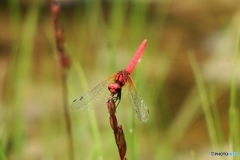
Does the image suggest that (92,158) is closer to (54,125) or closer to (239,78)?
(54,125)

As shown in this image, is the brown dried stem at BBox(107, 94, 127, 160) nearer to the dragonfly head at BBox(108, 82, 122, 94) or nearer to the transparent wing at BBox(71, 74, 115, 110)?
the dragonfly head at BBox(108, 82, 122, 94)

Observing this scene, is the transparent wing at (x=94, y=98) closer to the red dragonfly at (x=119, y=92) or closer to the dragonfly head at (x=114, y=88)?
the red dragonfly at (x=119, y=92)

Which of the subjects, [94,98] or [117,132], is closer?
[117,132]

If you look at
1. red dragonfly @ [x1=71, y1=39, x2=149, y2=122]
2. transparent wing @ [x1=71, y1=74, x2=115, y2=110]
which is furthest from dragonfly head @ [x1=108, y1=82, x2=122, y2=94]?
transparent wing @ [x1=71, y1=74, x2=115, y2=110]

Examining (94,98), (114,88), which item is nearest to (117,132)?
Answer: (114,88)

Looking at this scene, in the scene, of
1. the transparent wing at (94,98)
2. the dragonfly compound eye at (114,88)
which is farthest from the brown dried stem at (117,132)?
the transparent wing at (94,98)

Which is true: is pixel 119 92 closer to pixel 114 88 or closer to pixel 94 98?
pixel 114 88

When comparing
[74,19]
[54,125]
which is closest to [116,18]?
[54,125]
